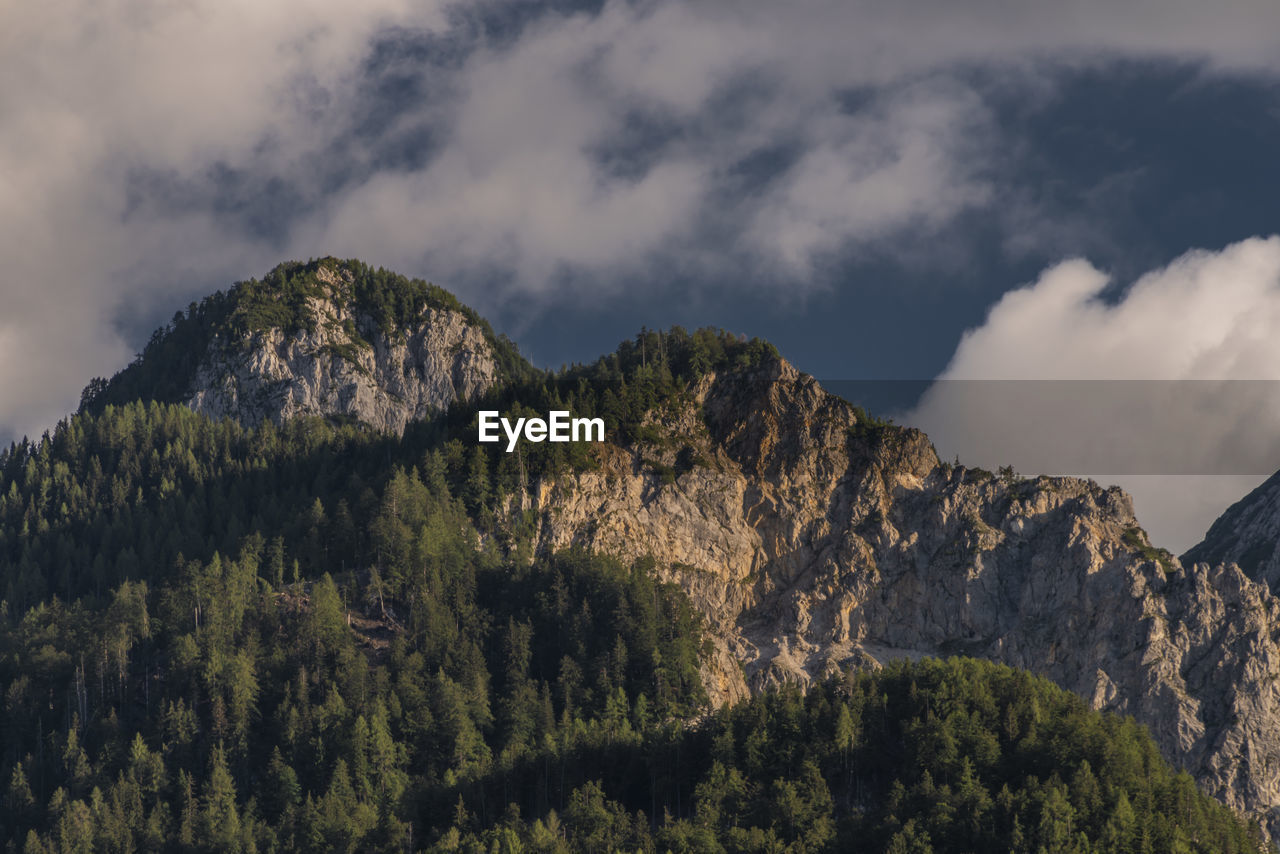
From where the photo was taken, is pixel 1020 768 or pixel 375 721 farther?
pixel 375 721

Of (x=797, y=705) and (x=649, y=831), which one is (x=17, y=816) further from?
(x=797, y=705)

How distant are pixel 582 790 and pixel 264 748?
132ft

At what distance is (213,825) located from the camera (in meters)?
183

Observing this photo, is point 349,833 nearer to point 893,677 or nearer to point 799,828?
point 799,828

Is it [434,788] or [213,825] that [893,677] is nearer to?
[434,788]

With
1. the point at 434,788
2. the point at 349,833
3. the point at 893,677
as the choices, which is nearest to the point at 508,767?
the point at 434,788

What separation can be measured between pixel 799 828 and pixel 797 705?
19.6 meters

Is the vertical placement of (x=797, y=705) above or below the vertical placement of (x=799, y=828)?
above

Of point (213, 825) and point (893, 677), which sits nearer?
point (213, 825)

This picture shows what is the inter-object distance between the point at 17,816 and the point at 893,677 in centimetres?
9846

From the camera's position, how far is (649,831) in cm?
17462

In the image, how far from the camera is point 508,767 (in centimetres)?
18775

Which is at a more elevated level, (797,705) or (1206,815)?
(797,705)

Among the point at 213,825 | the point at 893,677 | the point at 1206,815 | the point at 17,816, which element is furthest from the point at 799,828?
the point at 17,816
